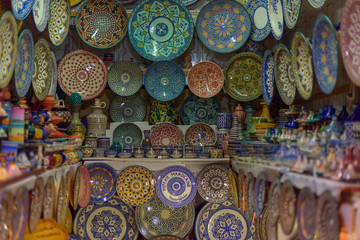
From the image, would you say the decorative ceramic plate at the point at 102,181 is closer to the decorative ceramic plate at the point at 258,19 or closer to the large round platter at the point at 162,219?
the large round platter at the point at 162,219

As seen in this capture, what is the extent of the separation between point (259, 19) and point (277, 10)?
2.18ft

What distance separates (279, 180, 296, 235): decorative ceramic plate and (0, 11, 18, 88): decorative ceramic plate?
173cm

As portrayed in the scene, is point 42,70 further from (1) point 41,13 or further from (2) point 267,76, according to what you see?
(2) point 267,76

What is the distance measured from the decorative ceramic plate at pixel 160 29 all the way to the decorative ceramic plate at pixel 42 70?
1.09 metres

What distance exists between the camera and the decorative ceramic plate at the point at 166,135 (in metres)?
4.33

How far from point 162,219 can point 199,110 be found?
1.19m

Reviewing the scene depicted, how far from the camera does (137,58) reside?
15.4 feet

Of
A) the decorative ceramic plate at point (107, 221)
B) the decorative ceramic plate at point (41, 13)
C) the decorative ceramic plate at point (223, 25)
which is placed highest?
the decorative ceramic plate at point (223, 25)

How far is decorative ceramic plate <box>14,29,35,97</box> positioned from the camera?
9.45 feet

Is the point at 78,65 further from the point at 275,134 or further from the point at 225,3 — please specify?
the point at 275,134

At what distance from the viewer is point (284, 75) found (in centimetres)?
362

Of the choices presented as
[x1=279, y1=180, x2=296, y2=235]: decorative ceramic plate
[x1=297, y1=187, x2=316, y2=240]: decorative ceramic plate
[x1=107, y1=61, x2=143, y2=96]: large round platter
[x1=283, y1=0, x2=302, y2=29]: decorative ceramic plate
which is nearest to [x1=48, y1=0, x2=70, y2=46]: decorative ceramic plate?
[x1=107, y1=61, x2=143, y2=96]: large round platter

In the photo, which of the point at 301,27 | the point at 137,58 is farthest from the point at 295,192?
the point at 137,58

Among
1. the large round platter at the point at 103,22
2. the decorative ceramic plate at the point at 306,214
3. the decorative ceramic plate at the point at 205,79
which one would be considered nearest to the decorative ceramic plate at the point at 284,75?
the decorative ceramic plate at the point at 205,79
